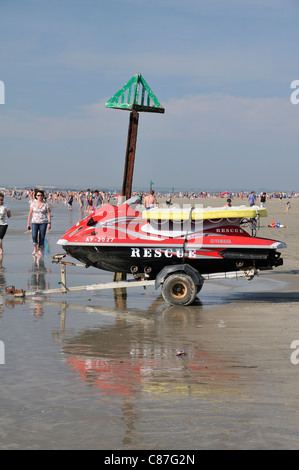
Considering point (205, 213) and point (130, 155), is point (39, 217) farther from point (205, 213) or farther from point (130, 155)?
point (205, 213)

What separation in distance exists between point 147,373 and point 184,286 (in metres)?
A: 4.17

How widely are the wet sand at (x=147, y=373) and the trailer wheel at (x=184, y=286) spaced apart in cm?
18

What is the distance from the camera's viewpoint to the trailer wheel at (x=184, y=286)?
11000 mm

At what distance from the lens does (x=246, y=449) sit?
5078 millimetres

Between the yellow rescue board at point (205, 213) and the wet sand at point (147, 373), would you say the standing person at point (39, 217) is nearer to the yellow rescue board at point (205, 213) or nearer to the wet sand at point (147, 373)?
the wet sand at point (147, 373)

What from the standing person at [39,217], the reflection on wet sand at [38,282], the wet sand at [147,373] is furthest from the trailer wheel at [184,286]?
the standing person at [39,217]

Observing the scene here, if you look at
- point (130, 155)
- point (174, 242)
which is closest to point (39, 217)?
point (130, 155)

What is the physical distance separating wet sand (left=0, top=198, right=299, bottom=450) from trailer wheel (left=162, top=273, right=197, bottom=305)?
177mm

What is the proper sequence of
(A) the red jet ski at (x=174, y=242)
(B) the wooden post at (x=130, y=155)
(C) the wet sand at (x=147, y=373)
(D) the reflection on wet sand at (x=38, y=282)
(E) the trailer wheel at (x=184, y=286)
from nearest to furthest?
(C) the wet sand at (x=147, y=373), (D) the reflection on wet sand at (x=38, y=282), (E) the trailer wheel at (x=184, y=286), (A) the red jet ski at (x=174, y=242), (B) the wooden post at (x=130, y=155)

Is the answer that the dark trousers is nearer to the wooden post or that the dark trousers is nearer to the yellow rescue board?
the wooden post

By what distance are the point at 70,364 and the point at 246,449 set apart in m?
2.83

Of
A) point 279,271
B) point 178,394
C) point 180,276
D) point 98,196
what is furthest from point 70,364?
point 98,196

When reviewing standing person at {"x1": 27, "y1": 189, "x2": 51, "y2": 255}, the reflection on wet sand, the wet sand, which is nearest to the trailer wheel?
the wet sand
